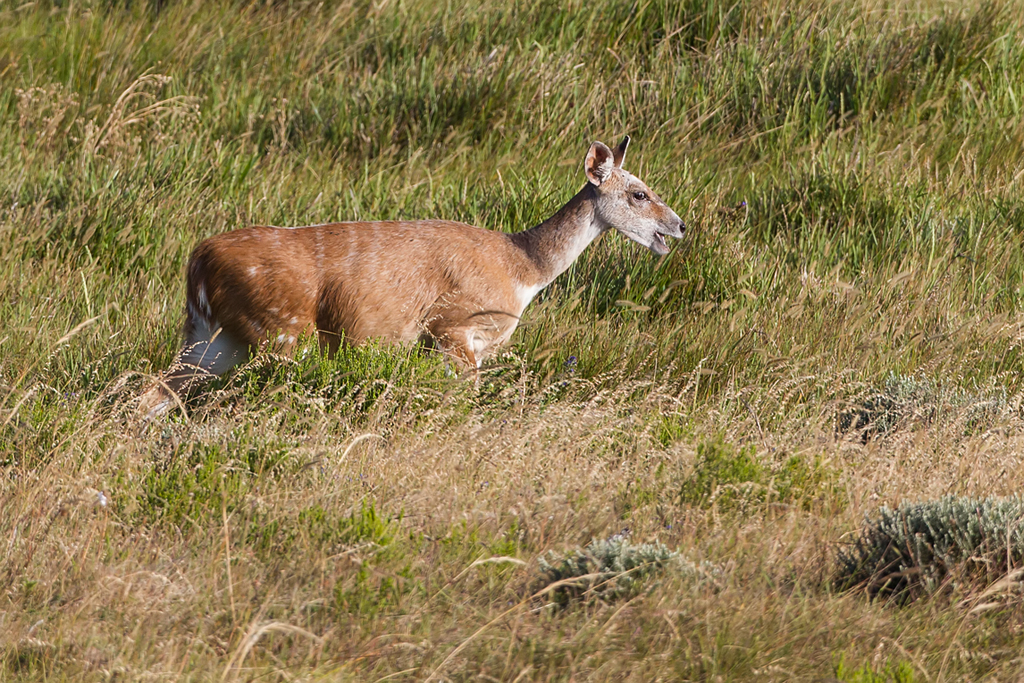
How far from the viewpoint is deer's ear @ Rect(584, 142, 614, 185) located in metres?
7.21

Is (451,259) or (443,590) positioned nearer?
(443,590)

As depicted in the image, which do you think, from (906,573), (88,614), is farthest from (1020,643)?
(88,614)

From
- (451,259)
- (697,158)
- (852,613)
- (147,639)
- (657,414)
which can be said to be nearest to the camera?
(147,639)

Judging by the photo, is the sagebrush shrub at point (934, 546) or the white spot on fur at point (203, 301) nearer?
the sagebrush shrub at point (934, 546)

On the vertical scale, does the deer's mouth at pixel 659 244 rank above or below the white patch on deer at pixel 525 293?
above

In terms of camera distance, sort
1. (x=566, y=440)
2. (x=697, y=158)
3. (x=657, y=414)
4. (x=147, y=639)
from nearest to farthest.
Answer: (x=147, y=639), (x=566, y=440), (x=657, y=414), (x=697, y=158)

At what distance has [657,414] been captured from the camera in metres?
5.78

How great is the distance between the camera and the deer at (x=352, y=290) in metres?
6.08

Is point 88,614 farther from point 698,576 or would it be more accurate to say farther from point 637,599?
point 698,576

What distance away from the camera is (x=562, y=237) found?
710 cm

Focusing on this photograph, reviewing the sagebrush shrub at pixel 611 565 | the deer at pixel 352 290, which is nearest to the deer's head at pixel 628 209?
the deer at pixel 352 290

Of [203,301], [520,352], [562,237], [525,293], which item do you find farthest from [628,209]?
[203,301]

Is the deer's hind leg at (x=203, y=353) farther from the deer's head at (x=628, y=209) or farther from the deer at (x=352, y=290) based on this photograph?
the deer's head at (x=628, y=209)

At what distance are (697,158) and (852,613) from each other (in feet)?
19.9
